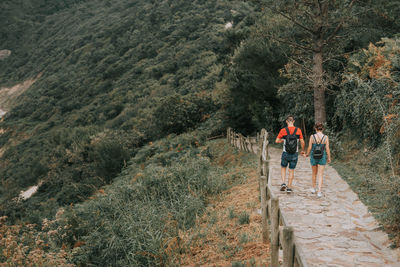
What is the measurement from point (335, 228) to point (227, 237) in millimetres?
1939

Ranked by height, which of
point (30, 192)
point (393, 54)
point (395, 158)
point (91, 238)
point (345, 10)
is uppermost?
point (345, 10)

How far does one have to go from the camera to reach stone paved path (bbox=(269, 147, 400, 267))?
4309mm

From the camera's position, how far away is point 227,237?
553cm

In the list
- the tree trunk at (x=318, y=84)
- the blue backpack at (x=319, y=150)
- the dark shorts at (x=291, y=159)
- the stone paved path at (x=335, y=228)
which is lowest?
the stone paved path at (x=335, y=228)

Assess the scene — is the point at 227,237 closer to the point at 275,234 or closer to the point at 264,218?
the point at 264,218

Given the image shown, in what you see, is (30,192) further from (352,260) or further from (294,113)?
(352,260)

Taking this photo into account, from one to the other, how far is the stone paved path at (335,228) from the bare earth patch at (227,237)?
676 mm

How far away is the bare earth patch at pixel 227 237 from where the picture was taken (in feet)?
15.8

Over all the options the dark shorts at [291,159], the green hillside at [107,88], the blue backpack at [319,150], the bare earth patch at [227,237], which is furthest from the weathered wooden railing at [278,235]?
the green hillside at [107,88]

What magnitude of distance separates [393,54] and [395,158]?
3826 millimetres

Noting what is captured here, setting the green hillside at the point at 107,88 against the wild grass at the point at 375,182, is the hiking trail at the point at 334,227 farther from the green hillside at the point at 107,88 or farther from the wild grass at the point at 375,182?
the green hillside at the point at 107,88

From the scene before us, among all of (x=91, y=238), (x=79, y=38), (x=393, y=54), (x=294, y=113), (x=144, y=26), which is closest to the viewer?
(x=91, y=238)

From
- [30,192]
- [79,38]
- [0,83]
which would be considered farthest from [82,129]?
[0,83]

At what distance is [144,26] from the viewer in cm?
5844
